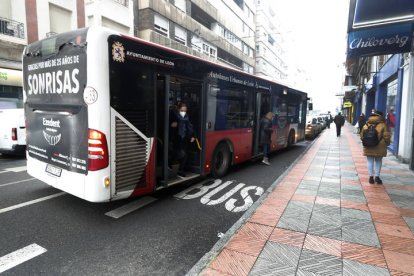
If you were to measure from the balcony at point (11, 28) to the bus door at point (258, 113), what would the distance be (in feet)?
42.7

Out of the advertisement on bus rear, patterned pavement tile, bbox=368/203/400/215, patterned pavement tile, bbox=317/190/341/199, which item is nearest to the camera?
the advertisement on bus rear

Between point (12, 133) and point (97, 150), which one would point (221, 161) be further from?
point (12, 133)

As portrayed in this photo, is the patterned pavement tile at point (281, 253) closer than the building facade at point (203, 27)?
Yes

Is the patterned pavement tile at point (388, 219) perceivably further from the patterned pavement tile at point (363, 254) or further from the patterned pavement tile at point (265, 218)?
the patterned pavement tile at point (265, 218)

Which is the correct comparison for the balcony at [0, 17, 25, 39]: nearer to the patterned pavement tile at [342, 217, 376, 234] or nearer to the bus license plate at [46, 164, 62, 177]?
the bus license plate at [46, 164, 62, 177]

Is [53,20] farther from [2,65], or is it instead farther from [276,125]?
[276,125]

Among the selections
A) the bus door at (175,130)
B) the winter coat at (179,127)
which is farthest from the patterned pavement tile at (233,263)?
the winter coat at (179,127)

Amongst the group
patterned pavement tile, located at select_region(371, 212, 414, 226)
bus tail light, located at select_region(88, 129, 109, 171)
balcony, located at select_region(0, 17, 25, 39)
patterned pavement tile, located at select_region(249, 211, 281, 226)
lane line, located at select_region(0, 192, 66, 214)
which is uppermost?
balcony, located at select_region(0, 17, 25, 39)

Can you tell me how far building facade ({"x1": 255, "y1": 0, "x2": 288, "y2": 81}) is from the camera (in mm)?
48219

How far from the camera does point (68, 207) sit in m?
4.98

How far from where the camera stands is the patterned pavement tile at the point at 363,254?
10.9 feet

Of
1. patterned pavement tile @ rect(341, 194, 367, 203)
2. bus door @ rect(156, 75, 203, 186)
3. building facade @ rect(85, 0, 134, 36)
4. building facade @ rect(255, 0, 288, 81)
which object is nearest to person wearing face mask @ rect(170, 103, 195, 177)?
bus door @ rect(156, 75, 203, 186)

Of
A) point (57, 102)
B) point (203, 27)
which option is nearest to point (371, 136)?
point (57, 102)

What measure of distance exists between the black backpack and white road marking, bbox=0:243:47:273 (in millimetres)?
6560
